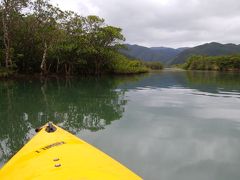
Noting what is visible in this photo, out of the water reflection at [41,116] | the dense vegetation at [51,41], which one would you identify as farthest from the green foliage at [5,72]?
the water reflection at [41,116]

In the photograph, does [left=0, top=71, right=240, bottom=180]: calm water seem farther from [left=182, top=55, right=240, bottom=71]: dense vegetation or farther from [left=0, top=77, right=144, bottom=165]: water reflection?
[left=182, top=55, right=240, bottom=71]: dense vegetation

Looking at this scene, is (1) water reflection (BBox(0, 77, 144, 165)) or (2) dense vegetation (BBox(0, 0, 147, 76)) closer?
(1) water reflection (BBox(0, 77, 144, 165))

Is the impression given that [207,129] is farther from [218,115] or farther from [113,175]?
[113,175]

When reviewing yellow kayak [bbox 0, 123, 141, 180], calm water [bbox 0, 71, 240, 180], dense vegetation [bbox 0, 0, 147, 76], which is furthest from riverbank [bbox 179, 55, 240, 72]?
yellow kayak [bbox 0, 123, 141, 180]

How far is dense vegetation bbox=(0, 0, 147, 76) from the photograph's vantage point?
30938 millimetres

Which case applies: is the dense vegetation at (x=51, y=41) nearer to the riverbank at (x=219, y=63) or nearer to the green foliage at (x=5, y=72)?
the green foliage at (x=5, y=72)

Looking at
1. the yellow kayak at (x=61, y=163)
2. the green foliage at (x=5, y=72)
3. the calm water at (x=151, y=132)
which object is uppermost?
the green foliage at (x=5, y=72)

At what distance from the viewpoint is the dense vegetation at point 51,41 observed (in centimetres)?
3094

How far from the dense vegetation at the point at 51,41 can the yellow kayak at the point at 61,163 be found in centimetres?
2684

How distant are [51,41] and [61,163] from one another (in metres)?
32.1

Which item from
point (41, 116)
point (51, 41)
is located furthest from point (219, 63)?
point (41, 116)

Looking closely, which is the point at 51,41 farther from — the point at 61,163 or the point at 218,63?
the point at 218,63

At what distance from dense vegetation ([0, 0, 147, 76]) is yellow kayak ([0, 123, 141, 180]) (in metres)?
26.8

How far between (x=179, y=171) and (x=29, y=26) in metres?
32.1
